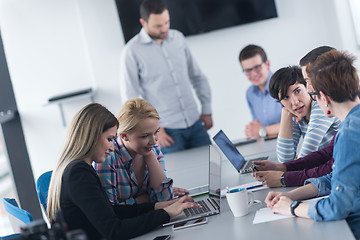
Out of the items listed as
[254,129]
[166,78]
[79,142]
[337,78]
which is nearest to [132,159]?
[79,142]

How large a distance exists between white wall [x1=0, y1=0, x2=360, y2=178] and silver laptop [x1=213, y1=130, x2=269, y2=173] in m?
2.81

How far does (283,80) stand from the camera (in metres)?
2.37

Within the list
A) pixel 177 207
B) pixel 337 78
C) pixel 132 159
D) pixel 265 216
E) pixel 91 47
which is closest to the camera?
pixel 337 78

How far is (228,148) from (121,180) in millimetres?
584

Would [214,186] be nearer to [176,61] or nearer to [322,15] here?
[176,61]

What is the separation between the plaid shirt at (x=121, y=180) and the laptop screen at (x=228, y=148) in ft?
1.18

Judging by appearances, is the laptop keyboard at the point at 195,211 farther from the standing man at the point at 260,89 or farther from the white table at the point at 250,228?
the standing man at the point at 260,89

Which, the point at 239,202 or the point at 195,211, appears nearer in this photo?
the point at 239,202

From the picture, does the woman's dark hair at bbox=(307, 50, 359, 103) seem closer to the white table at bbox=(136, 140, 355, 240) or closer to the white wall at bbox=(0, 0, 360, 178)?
the white table at bbox=(136, 140, 355, 240)

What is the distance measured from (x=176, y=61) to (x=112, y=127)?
228 centimetres

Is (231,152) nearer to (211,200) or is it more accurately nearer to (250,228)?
(211,200)

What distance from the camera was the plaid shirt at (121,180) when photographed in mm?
2180

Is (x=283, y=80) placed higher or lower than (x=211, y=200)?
higher

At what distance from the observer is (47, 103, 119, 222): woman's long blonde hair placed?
1.87m
